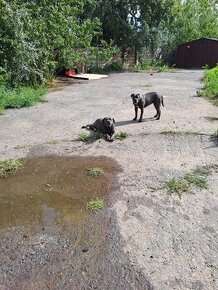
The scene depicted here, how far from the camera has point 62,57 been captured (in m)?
16.3

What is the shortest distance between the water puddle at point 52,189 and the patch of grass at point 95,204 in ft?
0.25

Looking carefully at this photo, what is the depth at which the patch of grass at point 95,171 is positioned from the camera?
18.1ft

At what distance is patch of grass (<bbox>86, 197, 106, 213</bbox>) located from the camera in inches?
177

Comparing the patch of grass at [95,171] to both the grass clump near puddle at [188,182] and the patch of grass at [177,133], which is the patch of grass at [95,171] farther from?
the patch of grass at [177,133]

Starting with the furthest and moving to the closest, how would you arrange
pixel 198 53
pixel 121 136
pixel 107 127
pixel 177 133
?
pixel 198 53 → pixel 177 133 → pixel 121 136 → pixel 107 127

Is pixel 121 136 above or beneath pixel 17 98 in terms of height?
above

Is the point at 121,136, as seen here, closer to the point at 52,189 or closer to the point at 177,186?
the point at 177,186

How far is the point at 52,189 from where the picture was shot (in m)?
5.06

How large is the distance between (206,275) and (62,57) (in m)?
14.5

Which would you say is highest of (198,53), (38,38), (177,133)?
→ (38,38)

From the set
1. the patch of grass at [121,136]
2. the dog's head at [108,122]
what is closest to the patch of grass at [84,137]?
the dog's head at [108,122]

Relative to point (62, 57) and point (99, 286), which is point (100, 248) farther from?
point (62, 57)

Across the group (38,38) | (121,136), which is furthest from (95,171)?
(38,38)

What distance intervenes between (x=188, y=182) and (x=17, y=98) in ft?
23.8
